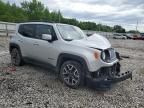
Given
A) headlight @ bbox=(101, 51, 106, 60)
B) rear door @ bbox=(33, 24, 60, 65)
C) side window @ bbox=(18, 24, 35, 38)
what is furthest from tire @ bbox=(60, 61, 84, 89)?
side window @ bbox=(18, 24, 35, 38)

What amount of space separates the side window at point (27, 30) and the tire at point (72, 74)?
6.49 feet

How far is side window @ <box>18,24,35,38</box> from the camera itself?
22.7 ft

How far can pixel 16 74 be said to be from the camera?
21.6 ft

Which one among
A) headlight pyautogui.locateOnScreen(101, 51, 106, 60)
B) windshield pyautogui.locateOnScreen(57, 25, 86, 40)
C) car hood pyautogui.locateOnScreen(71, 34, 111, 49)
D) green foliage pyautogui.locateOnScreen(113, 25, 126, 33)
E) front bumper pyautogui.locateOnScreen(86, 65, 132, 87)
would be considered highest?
green foliage pyautogui.locateOnScreen(113, 25, 126, 33)

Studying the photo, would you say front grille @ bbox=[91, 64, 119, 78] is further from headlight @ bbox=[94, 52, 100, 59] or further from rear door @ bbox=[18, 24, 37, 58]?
rear door @ bbox=[18, 24, 37, 58]

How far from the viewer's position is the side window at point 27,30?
6.93 meters

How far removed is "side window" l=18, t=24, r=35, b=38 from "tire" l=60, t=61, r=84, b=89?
1.98m

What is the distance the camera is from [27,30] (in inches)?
284

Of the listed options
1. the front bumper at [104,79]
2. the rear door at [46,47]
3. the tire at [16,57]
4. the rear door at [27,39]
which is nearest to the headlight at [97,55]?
the front bumper at [104,79]

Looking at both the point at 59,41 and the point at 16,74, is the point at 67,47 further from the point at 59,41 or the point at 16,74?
the point at 16,74

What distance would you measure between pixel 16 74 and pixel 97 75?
2900 mm

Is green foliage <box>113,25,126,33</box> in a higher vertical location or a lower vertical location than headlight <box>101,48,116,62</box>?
higher

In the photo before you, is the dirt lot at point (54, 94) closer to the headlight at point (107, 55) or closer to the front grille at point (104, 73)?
the front grille at point (104, 73)

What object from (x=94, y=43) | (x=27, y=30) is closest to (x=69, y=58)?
(x=94, y=43)
